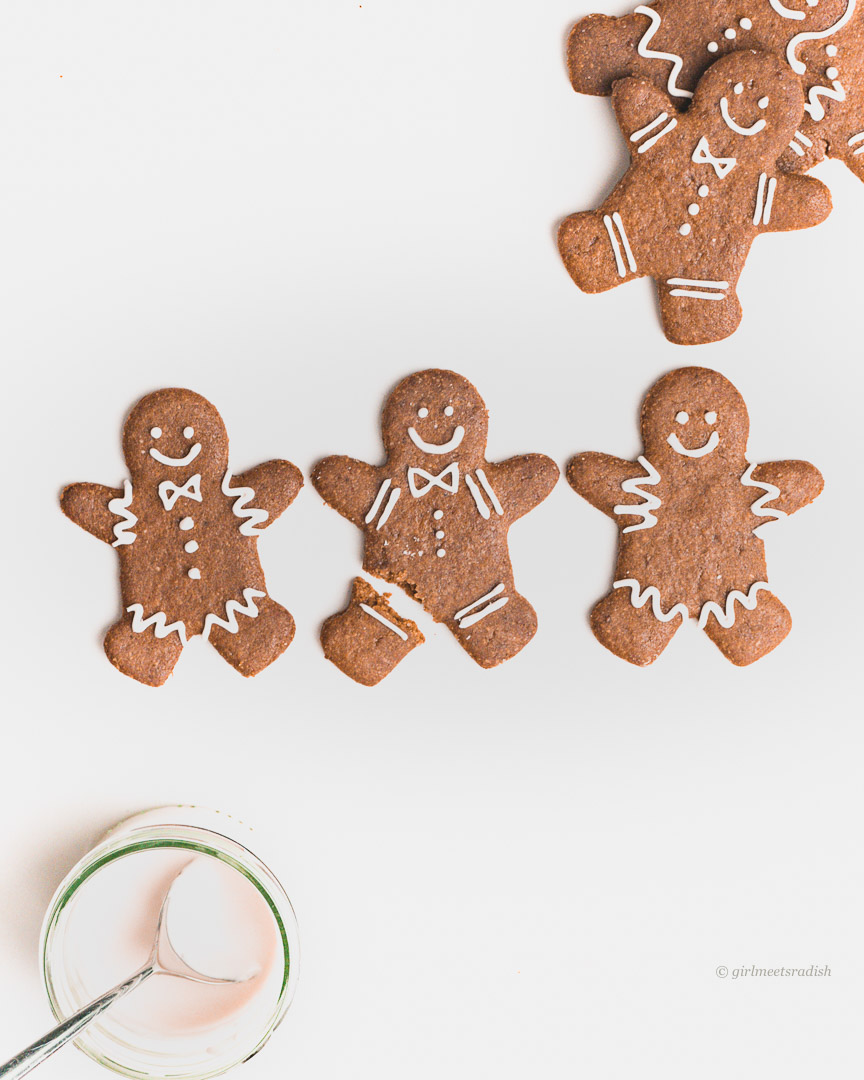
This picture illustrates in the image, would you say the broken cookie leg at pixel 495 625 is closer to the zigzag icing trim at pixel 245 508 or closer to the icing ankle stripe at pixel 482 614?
the icing ankle stripe at pixel 482 614

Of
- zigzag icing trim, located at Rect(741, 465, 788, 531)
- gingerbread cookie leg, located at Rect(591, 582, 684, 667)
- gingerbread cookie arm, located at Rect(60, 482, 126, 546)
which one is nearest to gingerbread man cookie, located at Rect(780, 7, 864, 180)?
zigzag icing trim, located at Rect(741, 465, 788, 531)

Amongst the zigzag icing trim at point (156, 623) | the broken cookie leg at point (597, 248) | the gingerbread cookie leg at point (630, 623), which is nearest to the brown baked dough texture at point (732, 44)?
the broken cookie leg at point (597, 248)

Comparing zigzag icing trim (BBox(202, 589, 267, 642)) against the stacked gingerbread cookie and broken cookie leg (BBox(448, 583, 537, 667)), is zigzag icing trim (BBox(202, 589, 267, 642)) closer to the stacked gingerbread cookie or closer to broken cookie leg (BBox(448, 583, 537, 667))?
broken cookie leg (BBox(448, 583, 537, 667))

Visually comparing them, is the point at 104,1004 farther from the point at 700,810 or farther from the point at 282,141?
the point at 282,141

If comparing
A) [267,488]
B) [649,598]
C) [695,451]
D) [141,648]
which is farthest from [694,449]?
[141,648]

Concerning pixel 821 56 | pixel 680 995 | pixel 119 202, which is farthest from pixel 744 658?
pixel 119 202

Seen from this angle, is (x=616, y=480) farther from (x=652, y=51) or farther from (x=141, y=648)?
(x=141, y=648)
